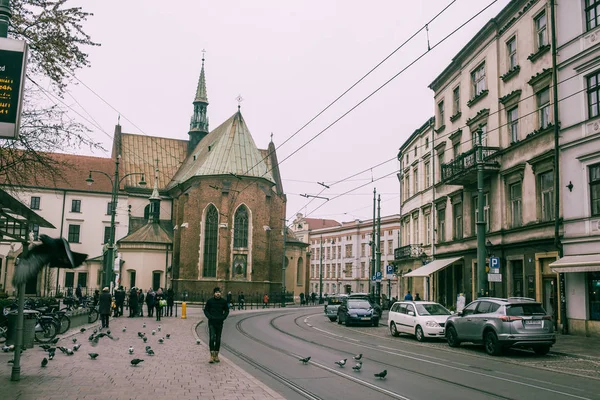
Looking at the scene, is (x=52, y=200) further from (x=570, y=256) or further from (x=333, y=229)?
(x=570, y=256)

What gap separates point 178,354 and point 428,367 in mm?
6419

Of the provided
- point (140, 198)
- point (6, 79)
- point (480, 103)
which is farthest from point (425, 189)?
point (140, 198)

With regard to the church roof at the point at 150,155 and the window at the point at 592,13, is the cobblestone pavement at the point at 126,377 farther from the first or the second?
the church roof at the point at 150,155

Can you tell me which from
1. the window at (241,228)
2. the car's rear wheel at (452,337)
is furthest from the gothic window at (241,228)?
the car's rear wheel at (452,337)

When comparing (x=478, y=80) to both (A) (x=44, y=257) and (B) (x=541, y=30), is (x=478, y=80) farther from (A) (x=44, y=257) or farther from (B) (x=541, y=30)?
(A) (x=44, y=257)

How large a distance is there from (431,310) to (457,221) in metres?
11.6

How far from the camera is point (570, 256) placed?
69.9 feet

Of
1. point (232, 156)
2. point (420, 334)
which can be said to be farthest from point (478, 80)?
point (232, 156)

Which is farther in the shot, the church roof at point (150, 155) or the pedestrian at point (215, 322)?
the church roof at point (150, 155)

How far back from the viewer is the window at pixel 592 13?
68.0 ft

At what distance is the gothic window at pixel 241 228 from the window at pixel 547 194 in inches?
1536

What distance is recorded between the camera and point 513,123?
26422 mm

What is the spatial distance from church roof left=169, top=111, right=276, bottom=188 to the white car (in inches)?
1447

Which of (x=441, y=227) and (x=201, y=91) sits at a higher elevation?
(x=201, y=91)
